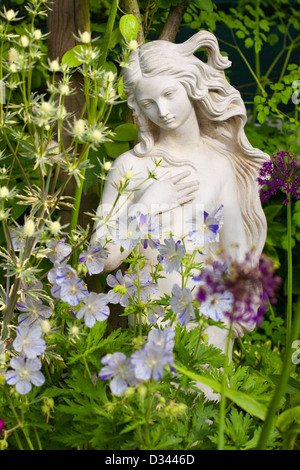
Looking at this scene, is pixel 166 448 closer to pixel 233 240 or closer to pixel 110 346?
pixel 110 346

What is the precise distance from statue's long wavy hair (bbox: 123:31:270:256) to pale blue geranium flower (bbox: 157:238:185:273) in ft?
1.97

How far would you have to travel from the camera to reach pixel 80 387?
983mm

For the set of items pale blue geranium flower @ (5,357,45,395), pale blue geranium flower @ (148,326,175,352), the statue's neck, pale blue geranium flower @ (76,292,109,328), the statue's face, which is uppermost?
the statue's face

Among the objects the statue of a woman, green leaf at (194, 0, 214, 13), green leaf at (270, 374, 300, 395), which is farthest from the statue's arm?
green leaf at (194, 0, 214, 13)

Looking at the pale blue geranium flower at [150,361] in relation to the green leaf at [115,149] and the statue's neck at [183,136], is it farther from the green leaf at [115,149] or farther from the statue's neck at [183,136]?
the green leaf at [115,149]

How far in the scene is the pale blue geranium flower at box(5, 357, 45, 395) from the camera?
0.85 metres

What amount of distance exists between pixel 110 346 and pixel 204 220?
0.30 metres

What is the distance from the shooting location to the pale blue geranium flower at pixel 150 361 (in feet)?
2.52

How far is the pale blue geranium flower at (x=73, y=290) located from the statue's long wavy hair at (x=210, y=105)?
2.29 feet

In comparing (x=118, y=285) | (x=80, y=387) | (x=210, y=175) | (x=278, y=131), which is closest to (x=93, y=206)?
(x=210, y=175)

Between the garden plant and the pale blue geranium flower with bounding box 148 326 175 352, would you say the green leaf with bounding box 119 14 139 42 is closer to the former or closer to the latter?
the garden plant

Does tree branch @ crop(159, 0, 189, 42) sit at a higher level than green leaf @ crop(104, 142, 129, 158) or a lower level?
higher

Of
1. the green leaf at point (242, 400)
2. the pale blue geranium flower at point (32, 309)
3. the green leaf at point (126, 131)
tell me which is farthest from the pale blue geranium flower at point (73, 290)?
the green leaf at point (126, 131)

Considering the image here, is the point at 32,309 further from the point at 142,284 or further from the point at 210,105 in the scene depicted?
the point at 210,105
